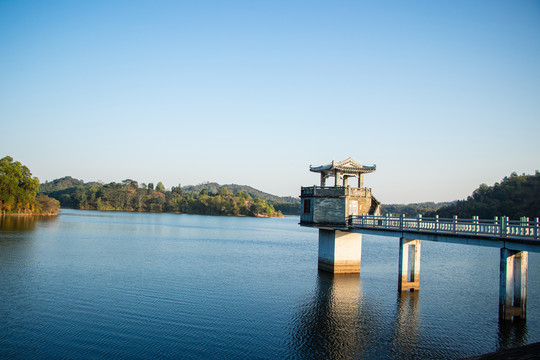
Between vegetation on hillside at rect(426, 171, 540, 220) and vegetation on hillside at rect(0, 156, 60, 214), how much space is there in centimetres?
10384

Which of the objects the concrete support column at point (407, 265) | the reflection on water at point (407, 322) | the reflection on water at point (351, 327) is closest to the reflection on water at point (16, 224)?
the reflection on water at point (351, 327)

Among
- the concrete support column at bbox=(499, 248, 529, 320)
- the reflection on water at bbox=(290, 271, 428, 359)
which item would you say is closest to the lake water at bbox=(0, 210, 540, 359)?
the reflection on water at bbox=(290, 271, 428, 359)

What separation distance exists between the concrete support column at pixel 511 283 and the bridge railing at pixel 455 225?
1.15m

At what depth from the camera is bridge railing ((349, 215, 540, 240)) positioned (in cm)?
2070

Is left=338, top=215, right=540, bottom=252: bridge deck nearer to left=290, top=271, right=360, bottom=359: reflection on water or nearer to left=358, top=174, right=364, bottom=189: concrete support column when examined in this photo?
left=358, top=174, right=364, bottom=189: concrete support column

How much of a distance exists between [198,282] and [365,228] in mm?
13407

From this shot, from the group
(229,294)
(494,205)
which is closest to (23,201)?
(229,294)

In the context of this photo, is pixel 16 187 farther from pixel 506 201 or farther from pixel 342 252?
pixel 506 201

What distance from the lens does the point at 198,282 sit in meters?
30.3

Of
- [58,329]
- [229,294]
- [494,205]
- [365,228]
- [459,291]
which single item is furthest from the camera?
[494,205]

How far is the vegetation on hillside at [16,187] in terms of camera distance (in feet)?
308

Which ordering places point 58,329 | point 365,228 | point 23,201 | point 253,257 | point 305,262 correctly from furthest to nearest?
1. point 23,201
2. point 253,257
3. point 305,262
4. point 365,228
5. point 58,329

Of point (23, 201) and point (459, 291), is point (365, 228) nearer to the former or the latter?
point (459, 291)

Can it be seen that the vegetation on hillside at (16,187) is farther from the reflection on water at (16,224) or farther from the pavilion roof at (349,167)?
the pavilion roof at (349,167)
